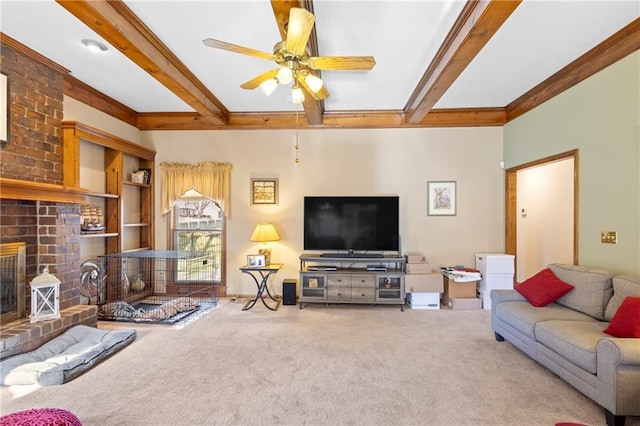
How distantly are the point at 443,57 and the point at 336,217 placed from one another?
2487mm

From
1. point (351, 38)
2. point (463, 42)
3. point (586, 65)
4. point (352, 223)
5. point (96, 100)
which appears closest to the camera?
point (463, 42)

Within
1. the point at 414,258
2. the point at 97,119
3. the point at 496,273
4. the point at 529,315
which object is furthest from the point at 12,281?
the point at 496,273

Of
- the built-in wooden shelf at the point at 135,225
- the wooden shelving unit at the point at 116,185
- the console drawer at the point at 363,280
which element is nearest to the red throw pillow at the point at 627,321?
the console drawer at the point at 363,280

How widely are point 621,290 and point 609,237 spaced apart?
664 millimetres

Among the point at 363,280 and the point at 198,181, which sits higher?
the point at 198,181

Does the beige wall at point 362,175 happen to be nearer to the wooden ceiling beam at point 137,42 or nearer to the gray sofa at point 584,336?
the wooden ceiling beam at point 137,42

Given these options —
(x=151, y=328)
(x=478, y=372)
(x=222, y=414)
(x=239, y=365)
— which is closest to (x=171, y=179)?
(x=151, y=328)

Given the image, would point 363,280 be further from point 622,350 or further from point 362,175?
point 622,350

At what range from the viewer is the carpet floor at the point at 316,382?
2027mm

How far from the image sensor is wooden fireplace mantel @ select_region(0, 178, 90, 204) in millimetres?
2611

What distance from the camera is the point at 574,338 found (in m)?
2.19

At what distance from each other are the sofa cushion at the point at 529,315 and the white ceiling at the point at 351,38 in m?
2.52

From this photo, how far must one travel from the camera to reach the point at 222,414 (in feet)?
6.70

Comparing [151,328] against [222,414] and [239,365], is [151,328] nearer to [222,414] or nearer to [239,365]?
[239,365]
